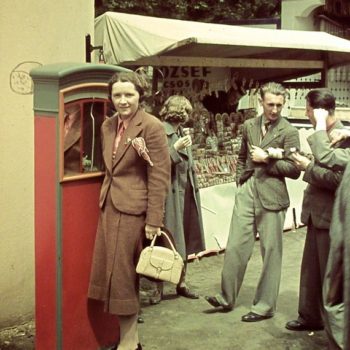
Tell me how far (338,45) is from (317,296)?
3973 millimetres

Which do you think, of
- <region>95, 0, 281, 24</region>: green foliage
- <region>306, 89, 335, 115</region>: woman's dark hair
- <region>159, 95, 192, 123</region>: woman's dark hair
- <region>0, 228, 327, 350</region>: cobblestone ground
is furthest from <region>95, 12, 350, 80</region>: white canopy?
<region>95, 0, 281, 24</region>: green foliage

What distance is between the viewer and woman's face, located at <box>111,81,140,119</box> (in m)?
4.36

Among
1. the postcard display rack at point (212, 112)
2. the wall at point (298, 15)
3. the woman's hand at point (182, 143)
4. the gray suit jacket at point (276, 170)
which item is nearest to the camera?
the gray suit jacket at point (276, 170)

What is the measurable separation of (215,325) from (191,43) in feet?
8.33

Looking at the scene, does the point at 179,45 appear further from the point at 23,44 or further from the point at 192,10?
the point at 192,10

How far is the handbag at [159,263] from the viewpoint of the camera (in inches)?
173

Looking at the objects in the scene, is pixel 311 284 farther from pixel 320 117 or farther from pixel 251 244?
pixel 320 117

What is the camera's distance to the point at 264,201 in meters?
5.46

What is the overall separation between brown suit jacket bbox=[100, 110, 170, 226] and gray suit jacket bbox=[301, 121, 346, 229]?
110cm

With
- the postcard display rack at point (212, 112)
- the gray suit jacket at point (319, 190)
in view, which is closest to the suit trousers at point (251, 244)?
the gray suit jacket at point (319, 190)

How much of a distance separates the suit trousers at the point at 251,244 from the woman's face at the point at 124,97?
1.53 meters

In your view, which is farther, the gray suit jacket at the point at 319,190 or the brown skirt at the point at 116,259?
the gray suit jacket at the point at 319,190

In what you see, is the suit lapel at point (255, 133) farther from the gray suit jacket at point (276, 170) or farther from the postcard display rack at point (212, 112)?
the postcard display rack at point (212, 112)

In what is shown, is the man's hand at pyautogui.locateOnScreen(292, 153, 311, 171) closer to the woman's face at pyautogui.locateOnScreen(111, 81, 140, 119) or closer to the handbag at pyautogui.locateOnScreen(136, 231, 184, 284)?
the handbag at pyautogui.locateOnScreen(136, 231, 184, 284)
